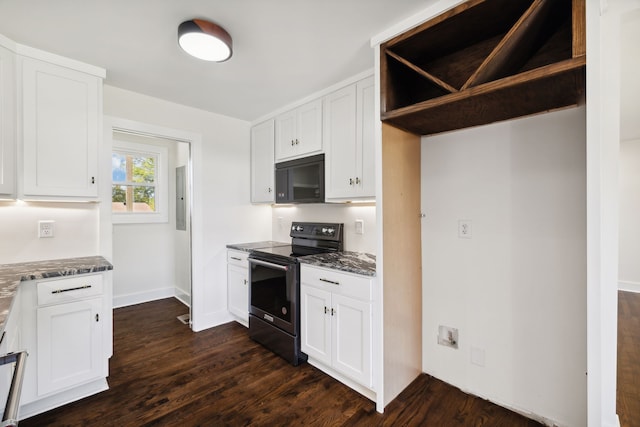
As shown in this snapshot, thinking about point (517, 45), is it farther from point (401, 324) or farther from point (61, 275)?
point (61, 275)

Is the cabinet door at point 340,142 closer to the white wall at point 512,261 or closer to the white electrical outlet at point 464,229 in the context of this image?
the white wall at point 512,261

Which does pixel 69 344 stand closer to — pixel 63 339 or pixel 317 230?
pixel 63 339

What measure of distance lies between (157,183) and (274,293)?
276cm

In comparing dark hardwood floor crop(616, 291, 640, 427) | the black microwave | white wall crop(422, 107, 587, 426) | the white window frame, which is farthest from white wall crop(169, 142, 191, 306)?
dark hardwood floor crop(616, 291, 640, 427)

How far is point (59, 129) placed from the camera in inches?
81.7

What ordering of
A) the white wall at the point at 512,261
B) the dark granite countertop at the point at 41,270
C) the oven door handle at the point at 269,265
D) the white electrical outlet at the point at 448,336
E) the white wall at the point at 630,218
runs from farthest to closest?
the white wall at the point at 630,218
the oven door handle at the point at 269,265
the white electrical outlet at the point at 448,336
the white wall at the point at 512,261
the dark granite countertop at the point at 41,270

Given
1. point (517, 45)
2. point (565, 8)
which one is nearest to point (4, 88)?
point (517, 45)

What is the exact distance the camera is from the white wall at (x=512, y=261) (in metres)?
1.63

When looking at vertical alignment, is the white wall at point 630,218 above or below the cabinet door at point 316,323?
above

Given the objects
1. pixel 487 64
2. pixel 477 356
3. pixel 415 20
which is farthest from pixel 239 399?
pixel 415 20

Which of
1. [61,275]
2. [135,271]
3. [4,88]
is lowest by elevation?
[135,271]

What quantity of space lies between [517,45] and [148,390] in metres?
3.12

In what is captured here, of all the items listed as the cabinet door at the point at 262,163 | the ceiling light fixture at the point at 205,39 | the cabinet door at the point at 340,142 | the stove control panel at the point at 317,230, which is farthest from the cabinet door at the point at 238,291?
the ceiling light fixture at the point at 205,39

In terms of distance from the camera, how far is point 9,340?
1390 millimetres
